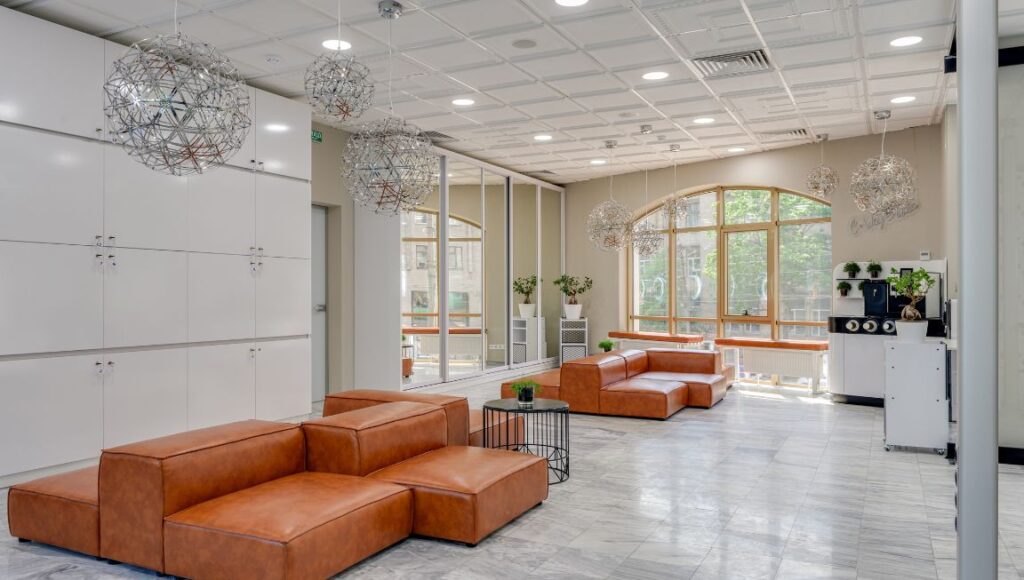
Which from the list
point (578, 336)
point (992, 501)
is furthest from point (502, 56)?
point (578, 336)

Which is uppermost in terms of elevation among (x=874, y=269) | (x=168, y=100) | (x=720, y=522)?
(x=168, y=100)

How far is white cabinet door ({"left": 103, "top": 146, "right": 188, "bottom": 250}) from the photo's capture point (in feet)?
18.2

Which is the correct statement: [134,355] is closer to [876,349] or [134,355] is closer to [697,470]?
[697,470]

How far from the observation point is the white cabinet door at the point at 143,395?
18.1ft

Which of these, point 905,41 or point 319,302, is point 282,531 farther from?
point 905,41

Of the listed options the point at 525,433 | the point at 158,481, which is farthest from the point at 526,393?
the point at 158,481

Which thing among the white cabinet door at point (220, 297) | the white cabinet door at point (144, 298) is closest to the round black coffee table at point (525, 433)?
A: the white cabinet door at point (220, 297)

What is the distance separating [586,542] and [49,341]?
4119mm

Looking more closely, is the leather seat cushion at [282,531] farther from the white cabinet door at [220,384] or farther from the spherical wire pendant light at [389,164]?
the white cabinet door at [220,384]

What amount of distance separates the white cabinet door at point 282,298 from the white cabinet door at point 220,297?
4.5 inches

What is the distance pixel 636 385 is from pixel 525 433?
2.69m

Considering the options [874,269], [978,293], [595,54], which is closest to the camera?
[978,293]

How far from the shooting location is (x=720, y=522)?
4.32 meters

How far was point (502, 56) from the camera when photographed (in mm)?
6223
